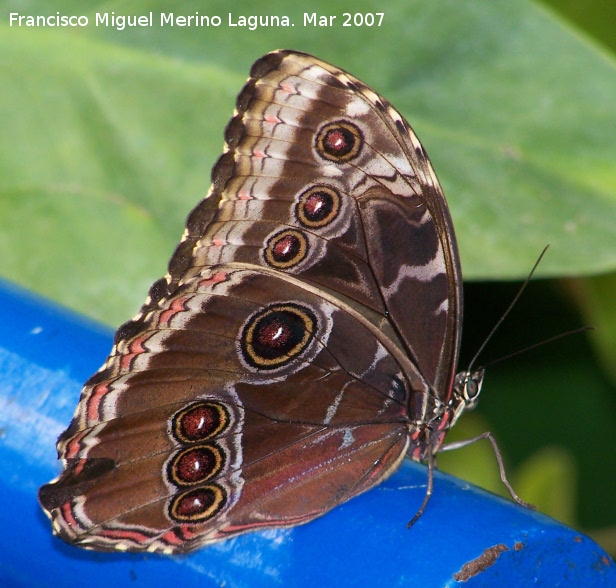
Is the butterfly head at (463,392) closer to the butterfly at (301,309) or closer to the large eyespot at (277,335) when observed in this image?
the butterfly at (301,309)

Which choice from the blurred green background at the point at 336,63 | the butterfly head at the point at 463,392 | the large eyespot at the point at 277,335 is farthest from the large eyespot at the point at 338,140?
the blurred green background at the point at 336,63

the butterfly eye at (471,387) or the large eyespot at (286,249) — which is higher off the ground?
the large eyespot at (286,249)

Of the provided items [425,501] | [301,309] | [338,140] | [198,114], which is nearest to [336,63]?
[198,114]

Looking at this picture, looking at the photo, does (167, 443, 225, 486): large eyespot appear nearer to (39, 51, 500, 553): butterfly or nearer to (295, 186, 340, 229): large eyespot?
(39, 51, 500, 553): butterfly

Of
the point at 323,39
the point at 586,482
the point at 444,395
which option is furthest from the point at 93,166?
the point at 586,482

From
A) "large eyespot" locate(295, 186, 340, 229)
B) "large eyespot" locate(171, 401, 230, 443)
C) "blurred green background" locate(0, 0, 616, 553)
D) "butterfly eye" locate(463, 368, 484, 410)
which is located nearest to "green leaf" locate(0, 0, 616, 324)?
"blurred green background" locate(0, 0, 616, 553)

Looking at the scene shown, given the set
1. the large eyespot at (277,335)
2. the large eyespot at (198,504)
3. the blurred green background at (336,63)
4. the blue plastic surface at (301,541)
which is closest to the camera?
the blue plastic surface at (301,541)

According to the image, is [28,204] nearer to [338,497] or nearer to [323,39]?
[323,39]
